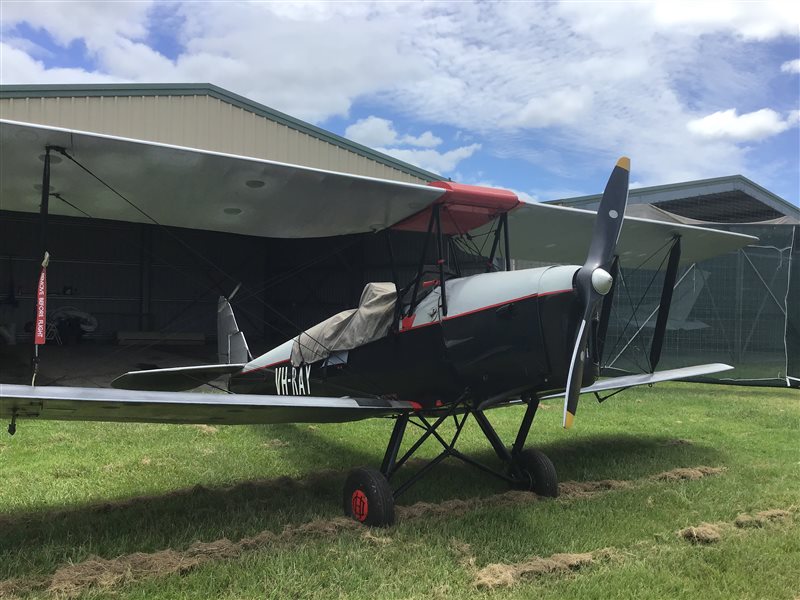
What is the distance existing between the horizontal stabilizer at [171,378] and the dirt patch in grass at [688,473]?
441 centimetres

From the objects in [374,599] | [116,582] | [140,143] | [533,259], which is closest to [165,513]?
[116,582]

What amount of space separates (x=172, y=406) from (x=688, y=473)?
4.54 m

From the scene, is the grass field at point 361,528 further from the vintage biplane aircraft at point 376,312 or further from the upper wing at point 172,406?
the upper wing at point 172,406

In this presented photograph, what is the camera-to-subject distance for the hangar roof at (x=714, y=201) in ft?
62.0

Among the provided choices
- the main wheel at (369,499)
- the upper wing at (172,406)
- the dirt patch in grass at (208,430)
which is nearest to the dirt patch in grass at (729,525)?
the main wheel at (369,499)

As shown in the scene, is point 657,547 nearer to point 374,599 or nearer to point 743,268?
point 374,599

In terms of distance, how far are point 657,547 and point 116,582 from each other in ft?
10.3

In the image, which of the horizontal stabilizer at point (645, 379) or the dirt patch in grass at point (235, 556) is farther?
the horizontal stabilizer at point (645, 379)

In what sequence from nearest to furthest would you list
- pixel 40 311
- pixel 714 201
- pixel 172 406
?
pixel 40 311 → pixel 172 406 → pixel 714 201

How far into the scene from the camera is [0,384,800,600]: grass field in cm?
310

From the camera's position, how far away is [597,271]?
3.54m

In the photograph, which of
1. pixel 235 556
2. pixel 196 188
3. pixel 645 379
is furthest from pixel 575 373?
pixel 645 379

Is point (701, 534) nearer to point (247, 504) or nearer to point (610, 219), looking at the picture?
point (610, 219)

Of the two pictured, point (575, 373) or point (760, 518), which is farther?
point (760, 518)
